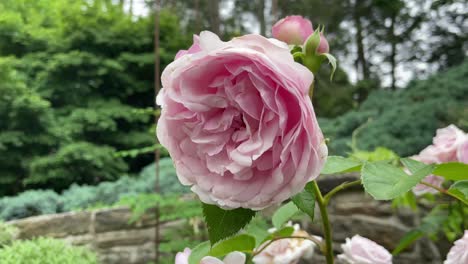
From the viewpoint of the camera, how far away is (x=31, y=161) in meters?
4.50

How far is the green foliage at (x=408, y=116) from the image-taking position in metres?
3.62

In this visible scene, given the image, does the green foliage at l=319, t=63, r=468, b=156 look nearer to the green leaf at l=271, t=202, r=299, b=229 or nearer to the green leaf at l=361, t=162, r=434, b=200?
the green leaf at l=271, t=202, r=299, b=229

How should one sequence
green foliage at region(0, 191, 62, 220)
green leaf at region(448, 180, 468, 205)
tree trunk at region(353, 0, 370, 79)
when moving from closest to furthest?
1. green leaf at region(448, 180, 468, 205)
2. green foliage at region(0, 191, 62, 220)
3. tree trunk at region(353, 0, 370, 79)

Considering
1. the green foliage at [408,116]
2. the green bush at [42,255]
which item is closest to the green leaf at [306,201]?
the green bush at [42,255]

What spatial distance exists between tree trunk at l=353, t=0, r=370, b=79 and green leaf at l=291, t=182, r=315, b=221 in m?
5.60

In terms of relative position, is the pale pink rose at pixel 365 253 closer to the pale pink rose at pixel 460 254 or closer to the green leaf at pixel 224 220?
the pale pink rose at pixel 460 254

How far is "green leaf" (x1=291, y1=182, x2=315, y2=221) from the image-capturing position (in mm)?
338

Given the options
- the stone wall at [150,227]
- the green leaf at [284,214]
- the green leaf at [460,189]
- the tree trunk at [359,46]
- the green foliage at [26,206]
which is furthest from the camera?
the tree trunk at [359,46]

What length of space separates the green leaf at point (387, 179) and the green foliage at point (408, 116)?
10.1 feet

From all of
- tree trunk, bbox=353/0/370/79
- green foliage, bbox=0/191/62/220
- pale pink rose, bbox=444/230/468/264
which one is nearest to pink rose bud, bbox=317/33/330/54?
pale pink rose, bbox=444/230/468/264

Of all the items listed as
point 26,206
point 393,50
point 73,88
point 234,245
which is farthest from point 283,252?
point 393,50

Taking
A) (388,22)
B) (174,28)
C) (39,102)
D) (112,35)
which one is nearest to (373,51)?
(388,22)

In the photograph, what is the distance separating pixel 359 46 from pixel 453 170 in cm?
570

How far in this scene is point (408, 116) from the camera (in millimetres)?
3836
